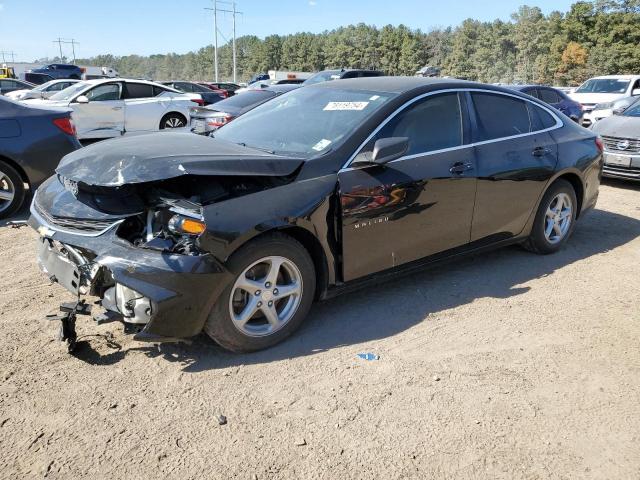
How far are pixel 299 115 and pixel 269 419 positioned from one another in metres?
2.38

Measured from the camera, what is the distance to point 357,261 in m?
3.64

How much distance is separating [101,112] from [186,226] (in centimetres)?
1017

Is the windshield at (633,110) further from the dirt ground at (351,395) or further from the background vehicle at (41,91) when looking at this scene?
the background vehicle at (41,91)

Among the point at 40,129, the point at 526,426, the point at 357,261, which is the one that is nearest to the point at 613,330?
the point at 526,426

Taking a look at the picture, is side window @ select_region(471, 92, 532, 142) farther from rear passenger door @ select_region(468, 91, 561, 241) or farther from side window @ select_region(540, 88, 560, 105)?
side window @ select_region(540, 88, 560, 105)

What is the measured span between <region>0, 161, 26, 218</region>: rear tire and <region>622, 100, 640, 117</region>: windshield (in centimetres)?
945

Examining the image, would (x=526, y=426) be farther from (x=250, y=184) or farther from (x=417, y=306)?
(x=250, y=184)

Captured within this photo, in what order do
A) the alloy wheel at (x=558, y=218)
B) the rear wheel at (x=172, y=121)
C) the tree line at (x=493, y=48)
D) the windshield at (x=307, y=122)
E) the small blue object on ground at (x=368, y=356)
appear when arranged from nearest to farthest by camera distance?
the small blue object on ground at (x=368, y=356)
the windshield at (x=307, y=122)
the alloy wheel at (x=558, y=218)
the rear wheel at (x=172, y=121)
the tree line at (x=493, y=48)

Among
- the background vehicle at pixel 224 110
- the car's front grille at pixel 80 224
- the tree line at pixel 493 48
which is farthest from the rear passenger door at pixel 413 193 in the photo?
the tree line at pixel 493 48

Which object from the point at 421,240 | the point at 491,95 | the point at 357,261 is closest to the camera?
the point at 357,261

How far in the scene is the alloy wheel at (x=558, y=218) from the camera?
206 inches

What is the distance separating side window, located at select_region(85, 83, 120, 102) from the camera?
39.2 feet

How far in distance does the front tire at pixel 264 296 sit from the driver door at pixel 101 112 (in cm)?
985

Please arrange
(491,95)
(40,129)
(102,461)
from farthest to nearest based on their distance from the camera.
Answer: (40,129), (491,95), (102,461)
